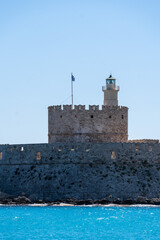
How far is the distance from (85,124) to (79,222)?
15970mm

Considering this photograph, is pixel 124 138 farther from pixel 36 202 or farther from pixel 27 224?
pixel 27 224

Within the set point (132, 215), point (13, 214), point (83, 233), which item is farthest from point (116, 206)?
point (83, 233)

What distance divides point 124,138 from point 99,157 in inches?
251

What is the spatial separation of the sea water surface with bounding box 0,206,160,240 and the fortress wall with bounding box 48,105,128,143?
305 inches

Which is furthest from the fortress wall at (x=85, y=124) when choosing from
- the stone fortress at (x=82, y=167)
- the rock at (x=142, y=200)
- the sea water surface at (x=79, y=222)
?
the rock at (x=142, y=200)

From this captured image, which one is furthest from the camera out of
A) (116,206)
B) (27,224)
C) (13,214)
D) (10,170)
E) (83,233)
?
(10,170)

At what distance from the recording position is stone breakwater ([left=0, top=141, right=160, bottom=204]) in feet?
208

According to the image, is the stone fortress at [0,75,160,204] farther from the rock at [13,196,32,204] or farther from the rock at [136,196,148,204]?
the rock at [13,196,32,204]

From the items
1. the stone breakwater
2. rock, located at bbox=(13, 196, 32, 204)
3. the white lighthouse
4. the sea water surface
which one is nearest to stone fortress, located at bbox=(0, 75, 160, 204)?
the stone breakwater

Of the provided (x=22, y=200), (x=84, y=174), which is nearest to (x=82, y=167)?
(x=84, y=174)

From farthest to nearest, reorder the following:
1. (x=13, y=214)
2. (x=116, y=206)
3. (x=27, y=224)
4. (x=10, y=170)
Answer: (x=10, y=170), (x=116, y=206), (x=13, y=214), (x=27, y=224)

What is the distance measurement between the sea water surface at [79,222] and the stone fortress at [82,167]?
4.75ft

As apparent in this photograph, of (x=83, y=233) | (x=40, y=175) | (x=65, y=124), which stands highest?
(x=65, y=124)

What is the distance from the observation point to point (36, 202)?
6406cm
